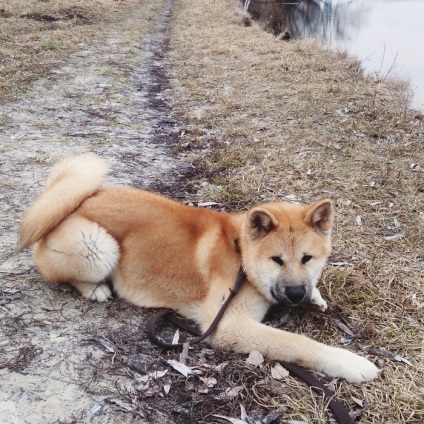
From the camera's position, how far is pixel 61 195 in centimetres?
329

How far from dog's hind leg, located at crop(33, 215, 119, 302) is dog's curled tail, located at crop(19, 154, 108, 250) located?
Result: 87 mm

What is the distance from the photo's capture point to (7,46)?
10.6 meters

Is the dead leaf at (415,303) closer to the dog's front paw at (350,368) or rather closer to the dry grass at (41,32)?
the dog's front paw at (350,368)

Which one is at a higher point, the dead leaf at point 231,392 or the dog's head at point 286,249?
the dog's head at point 286,249

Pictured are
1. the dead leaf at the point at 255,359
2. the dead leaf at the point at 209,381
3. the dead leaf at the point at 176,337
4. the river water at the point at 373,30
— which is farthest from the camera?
the river water at the point at 373,30

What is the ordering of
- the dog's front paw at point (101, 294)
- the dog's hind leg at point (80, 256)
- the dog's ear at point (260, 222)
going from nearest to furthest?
the dog's ear at point (260, 222) → the dog's hind leg at point (80, 256) → the dog's front paw at point (101, 294)

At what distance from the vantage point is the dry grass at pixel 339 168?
294cm

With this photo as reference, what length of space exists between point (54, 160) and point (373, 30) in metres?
15.1

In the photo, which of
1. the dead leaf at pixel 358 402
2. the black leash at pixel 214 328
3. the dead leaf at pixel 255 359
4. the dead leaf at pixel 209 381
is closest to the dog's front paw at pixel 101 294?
the black leash at pixel 214 328

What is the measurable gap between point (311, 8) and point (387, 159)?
21.7m

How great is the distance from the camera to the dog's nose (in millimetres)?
2777

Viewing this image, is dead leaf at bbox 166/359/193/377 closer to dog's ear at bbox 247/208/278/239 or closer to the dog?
the dog

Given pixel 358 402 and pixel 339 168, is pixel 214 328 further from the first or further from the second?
pixel 339 168

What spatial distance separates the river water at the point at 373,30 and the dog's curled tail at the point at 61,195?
21.9ft
